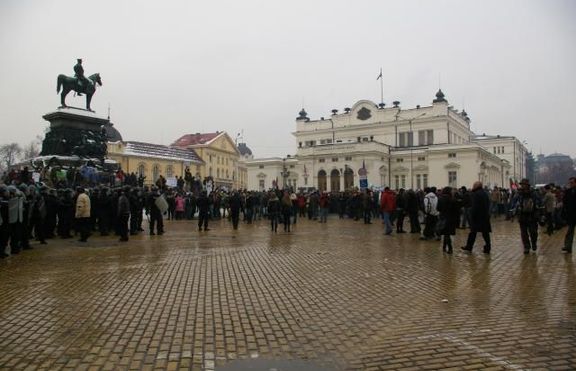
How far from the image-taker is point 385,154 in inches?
2534

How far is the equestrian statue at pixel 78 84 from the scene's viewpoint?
917 inches

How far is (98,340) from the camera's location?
5.22 meters

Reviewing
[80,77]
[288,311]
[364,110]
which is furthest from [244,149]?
[288,311]

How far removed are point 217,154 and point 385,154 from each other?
39146mm

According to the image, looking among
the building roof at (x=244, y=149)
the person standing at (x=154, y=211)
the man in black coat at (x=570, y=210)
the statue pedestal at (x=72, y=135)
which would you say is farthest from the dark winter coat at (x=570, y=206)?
the building roof at (x=244, y=149)

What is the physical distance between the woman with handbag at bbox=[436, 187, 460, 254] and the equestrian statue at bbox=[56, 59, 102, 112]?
62.0ft

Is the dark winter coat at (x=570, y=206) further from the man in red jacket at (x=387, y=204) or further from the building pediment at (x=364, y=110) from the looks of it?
the building pediment at (x=364, y=110)

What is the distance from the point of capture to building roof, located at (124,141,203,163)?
238 feet

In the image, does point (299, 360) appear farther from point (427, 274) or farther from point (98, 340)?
point (427, 274)

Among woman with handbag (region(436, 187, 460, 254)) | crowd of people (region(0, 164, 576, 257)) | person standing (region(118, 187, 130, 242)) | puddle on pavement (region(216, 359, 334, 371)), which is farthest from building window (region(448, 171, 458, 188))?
puddle on pavement (region(216, 359, 334, 371))

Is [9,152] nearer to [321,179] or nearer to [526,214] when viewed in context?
[321,179]

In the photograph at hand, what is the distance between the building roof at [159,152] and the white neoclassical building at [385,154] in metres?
13.7

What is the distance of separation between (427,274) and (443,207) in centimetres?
413

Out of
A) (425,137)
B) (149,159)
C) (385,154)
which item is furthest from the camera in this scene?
(149,159)
